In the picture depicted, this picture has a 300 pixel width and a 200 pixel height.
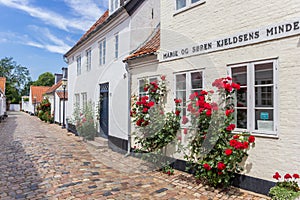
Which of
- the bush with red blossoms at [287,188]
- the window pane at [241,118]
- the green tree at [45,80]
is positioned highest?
the green tree at [45,80]

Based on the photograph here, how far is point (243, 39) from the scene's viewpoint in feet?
16.5

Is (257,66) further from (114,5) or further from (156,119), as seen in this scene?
(114,5)

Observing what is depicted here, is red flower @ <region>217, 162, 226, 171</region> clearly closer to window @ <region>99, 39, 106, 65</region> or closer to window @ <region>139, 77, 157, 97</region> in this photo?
window @ <region>139, 77, 157, 97</region>

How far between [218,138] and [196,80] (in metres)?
1.84

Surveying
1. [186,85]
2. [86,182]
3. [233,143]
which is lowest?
[86,182]

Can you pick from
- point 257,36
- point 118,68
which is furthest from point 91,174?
point 257,36

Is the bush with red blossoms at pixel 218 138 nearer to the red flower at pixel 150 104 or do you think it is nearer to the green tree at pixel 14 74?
the red flower at pixel 150 104

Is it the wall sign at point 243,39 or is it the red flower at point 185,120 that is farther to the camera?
the red flower at point 185,120

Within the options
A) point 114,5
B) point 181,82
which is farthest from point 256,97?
point 114,5

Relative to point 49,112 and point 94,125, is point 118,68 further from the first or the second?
point 49,112

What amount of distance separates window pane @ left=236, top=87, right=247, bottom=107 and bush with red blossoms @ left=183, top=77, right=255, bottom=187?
116 mm

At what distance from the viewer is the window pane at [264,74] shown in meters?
4.66

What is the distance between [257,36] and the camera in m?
4.79

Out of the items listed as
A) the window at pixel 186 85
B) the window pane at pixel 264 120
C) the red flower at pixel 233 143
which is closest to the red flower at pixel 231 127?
the red flower at pixel 233 143
